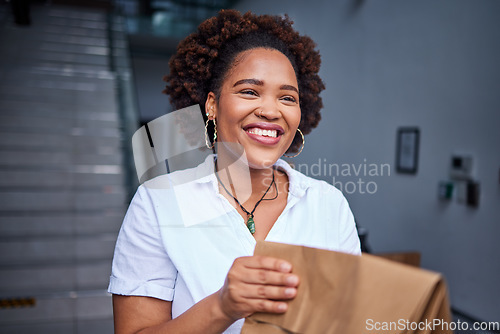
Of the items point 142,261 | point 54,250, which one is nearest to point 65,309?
point 54,250

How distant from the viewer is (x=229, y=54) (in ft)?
3.49

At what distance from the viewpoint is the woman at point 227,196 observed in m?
0.93

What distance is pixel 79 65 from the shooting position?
213 inches

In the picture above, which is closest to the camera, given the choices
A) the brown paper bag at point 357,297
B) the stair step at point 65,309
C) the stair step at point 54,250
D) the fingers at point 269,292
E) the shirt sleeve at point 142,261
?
the brown paper bag at point 357,297

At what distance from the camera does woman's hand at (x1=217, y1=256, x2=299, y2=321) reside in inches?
25.6

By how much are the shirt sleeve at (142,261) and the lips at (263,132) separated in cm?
27

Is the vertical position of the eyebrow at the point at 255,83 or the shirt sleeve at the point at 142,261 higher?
the eyebrow at the point at 255,83

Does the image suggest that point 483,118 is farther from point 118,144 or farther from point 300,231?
point 118,144

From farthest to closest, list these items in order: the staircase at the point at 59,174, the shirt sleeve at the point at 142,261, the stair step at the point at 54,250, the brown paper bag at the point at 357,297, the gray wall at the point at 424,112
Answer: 1. the stair step at the point at 54,250
2. the staircase at the point at 59,174
3. the gray wall at the point at 424,112
4. the shirt sleeve at the point at 142,261
5. the brown paper bag at the point at 357,297

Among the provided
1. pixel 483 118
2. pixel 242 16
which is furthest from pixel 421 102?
pixel 242 16

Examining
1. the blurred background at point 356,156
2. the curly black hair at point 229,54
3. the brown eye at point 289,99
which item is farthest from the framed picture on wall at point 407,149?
the brown eye at point 289,99

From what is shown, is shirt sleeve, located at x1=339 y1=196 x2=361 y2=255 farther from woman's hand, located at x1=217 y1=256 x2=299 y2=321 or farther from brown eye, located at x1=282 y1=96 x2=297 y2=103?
woman's hand, located at x1=217 y1=256 x2=299 y2=321

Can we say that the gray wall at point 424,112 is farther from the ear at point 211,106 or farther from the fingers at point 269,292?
the fingers at point 269,292

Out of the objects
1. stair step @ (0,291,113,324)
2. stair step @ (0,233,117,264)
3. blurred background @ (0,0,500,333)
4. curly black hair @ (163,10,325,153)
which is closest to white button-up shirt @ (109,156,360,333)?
curly black hair @ (163,10,325,153)
